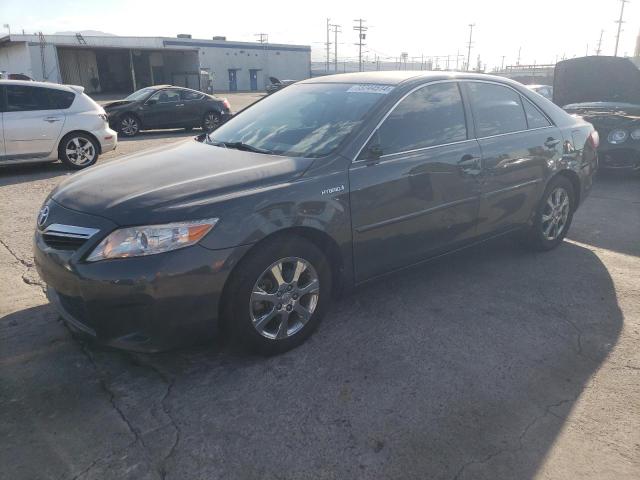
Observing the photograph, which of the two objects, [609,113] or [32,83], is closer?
[609,113]

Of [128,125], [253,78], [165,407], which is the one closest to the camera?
[165,407]

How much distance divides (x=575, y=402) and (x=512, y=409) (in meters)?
0.36

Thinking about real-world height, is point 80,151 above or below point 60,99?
below

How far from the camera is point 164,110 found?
14445 mm

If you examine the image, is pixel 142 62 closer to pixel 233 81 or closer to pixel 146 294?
pixel 233 81

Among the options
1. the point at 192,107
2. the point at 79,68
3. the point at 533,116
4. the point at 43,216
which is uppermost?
the point at 79,68

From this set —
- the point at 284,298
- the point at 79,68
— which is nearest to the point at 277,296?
the point at 284,298

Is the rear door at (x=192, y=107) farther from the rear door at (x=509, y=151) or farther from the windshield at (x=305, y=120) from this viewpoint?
the rear door at (x=509, y=151)

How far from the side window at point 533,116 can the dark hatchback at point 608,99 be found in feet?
13.1

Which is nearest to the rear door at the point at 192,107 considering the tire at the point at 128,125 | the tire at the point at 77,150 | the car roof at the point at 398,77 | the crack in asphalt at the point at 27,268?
the tire at the point at 128,125

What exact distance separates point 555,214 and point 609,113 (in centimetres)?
446

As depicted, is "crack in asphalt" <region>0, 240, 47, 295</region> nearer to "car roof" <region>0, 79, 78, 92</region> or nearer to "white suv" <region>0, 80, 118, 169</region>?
"white suv" <region>0, 80, 118, 169</region>

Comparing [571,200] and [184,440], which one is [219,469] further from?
[571,200]

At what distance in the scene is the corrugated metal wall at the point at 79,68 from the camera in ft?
120
